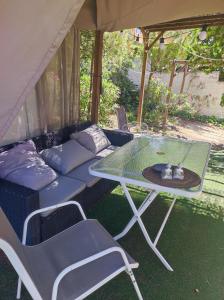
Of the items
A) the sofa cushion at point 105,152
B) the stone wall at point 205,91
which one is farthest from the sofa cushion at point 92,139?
the stone wall at point 205,91

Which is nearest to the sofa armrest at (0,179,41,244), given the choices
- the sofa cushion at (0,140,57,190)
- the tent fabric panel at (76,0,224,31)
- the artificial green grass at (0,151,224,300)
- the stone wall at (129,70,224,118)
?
the sofa cushion at (0,140,57,190)

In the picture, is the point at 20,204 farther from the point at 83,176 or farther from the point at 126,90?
the point at 126,90

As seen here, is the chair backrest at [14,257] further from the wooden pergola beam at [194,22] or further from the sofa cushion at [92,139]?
the wooden pergola beam at [194,22]

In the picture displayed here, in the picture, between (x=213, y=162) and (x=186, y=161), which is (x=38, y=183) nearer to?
(x=186, y=161)

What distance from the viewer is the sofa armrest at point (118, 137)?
3912 mm

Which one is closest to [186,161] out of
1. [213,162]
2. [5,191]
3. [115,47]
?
[5,191]

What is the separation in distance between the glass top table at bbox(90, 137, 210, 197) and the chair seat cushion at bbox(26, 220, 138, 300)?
1.48 ft

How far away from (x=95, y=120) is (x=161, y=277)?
289cm

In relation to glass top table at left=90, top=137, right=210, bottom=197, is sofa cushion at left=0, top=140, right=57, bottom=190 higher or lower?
lower

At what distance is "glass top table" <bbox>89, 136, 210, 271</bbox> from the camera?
1.98 metres

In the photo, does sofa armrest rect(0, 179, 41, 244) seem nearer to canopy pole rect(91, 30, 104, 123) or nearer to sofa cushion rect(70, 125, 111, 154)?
sofa cushion rect(70, 125, 111, 154)

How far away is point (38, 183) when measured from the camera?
7.77 feet

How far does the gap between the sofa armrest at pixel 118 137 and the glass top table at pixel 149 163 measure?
56 cm

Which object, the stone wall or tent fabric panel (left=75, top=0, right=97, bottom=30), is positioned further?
the stone wall
